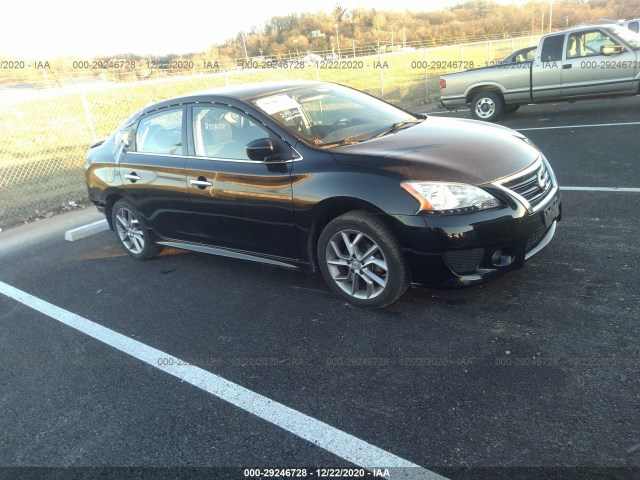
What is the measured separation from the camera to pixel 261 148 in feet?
12.6

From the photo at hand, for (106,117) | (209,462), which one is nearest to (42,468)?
(209,462)

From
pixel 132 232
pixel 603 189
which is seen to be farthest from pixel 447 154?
pixel 132 232

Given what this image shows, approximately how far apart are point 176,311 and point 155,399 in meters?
1.22

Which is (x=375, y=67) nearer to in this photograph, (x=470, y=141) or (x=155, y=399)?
(x=470, y=141)

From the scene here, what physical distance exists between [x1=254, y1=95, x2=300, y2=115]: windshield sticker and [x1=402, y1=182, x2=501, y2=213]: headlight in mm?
1494

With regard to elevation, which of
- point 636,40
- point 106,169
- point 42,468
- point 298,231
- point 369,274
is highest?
point 636,40

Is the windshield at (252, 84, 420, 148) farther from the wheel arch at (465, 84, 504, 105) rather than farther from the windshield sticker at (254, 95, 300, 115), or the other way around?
the wheel arch at (465, 84, 504, 105)

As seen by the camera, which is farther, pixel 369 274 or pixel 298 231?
pixel 298 231

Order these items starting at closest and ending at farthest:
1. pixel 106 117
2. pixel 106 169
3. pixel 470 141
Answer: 1. pixel 470 141
2. pixel 106 169
3. pixel 106 117

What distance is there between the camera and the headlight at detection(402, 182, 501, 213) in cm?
330

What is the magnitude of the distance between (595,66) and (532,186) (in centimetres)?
827

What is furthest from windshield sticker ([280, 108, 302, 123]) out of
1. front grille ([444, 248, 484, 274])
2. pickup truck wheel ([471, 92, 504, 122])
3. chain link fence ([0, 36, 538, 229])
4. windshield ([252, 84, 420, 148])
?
pickup truck wheel ([471, 92, 504, 122])

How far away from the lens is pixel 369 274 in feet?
12.0

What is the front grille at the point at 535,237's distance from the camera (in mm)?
3475
